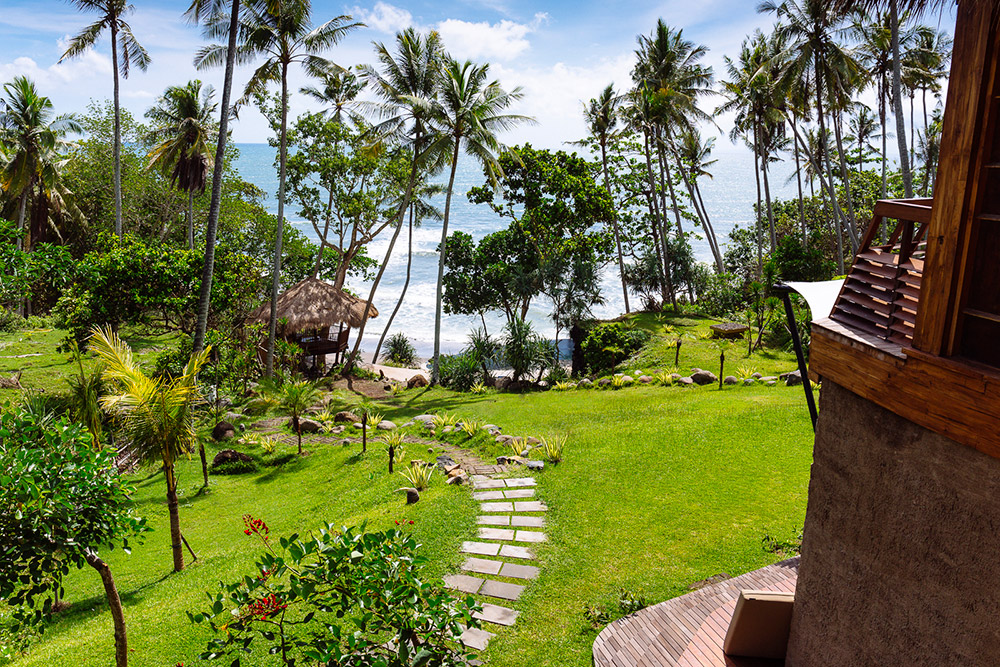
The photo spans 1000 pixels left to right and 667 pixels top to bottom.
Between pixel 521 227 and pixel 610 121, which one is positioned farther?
pixel 610 121

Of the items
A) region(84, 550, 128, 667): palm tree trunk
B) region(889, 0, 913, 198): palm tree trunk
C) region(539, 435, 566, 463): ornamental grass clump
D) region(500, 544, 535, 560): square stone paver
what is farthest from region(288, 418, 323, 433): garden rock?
region(889, 0, 913, 198): palm tree trunk

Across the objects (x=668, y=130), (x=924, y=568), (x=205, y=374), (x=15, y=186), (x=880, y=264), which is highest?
(x=668, y=130)

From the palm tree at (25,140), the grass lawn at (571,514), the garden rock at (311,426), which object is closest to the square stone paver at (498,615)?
the grass lawn at (571,514)

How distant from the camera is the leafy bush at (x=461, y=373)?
2016cm

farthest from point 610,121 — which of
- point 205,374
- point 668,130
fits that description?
point 205,374

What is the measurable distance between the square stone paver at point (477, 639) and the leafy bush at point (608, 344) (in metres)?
14.7

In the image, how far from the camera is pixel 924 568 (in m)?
2.82

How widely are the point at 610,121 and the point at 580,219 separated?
226 inches

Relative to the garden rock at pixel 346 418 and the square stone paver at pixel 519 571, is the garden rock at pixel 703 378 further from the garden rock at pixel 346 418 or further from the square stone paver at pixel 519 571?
the square stone paver at pixel 519 571

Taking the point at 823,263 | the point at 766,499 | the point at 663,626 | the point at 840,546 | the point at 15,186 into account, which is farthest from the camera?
the point at 823,263

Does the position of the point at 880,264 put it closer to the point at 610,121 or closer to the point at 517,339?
the point at 517,339

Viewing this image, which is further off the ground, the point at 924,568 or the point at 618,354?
the point at 924,568

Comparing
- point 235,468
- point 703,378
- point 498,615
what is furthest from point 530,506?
point 703,378

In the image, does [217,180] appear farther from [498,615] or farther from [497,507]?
[498,615]
